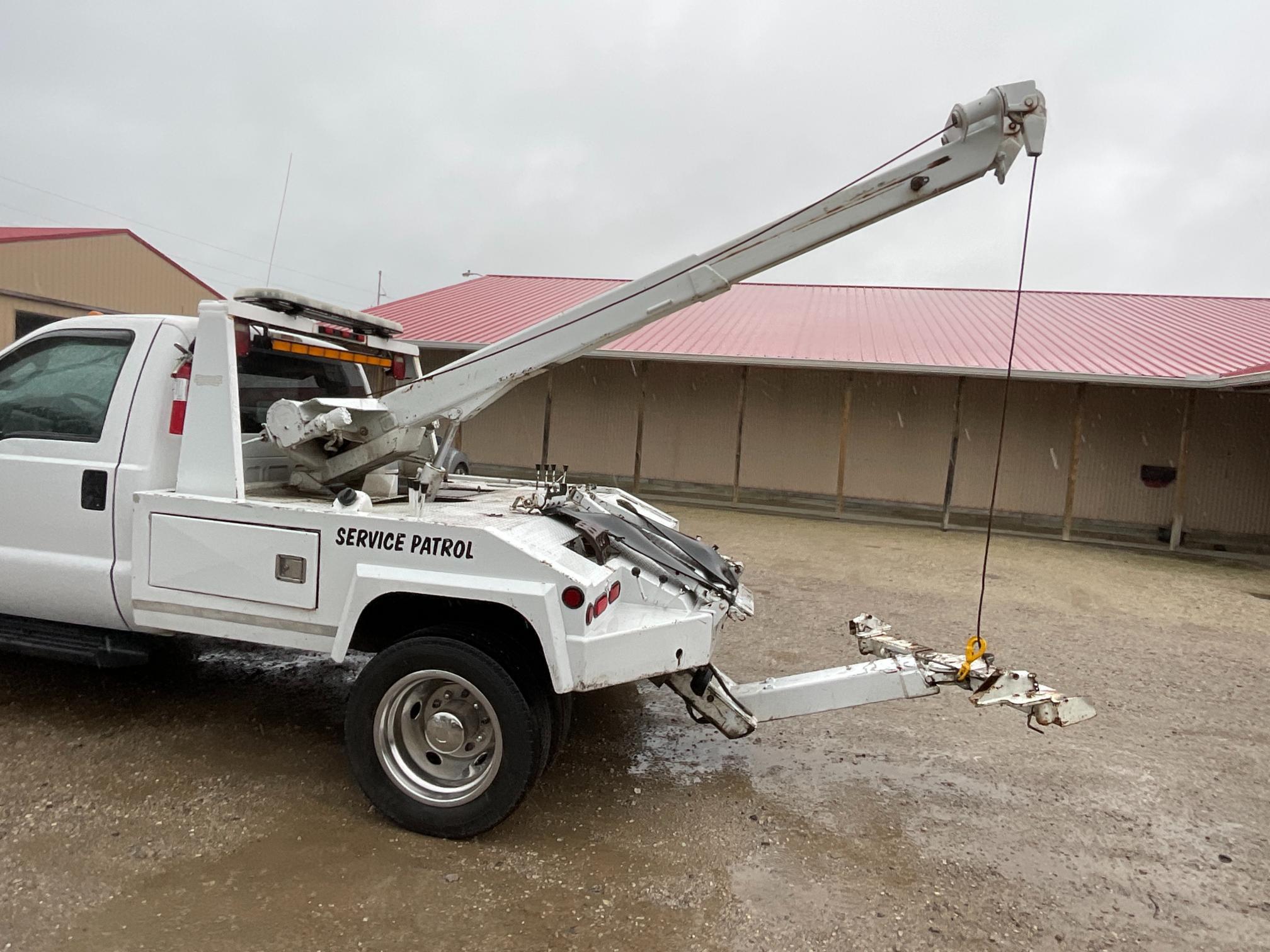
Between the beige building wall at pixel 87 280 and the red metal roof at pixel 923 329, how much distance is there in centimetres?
677

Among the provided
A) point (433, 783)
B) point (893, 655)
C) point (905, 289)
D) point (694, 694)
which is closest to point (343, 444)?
point (433, 783)

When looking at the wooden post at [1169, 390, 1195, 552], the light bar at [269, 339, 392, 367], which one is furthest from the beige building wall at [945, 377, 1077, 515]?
the light bar at [269, 339, 392, 367]

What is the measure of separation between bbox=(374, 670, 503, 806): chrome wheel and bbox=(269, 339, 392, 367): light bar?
176cm

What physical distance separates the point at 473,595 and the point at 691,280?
1679mm

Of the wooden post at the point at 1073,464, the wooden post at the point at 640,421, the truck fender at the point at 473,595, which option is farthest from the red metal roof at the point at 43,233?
the wooden post at the point at 1073,464

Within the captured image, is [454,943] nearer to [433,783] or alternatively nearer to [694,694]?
[433,783]

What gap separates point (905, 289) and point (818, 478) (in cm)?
704

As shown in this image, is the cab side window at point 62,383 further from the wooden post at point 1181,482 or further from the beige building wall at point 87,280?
the beige building wall at point 87,280

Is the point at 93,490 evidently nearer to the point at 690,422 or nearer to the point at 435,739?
the point at 435,739

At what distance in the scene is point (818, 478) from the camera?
1471cm

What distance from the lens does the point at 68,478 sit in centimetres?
366

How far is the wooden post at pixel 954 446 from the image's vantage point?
13898 mm

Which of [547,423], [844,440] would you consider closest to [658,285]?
[844,440]

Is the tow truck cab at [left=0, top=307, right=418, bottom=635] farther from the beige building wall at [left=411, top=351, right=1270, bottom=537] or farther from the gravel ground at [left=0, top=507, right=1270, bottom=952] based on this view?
the beige building wall at [left=411, top=351, right=1270, bottom=537]
